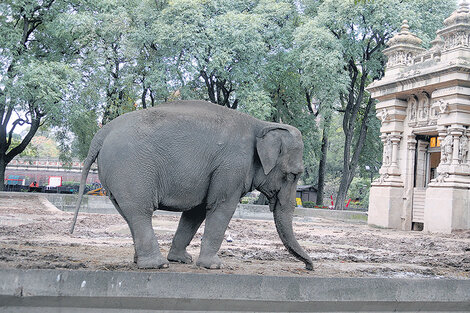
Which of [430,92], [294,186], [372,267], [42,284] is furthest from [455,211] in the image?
[42,284]

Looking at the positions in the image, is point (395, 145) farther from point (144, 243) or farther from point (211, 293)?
point (211, 293)

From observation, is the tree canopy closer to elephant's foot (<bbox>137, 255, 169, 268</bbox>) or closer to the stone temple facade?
Answer: the stone temple facade

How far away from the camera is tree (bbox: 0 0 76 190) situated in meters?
23.1

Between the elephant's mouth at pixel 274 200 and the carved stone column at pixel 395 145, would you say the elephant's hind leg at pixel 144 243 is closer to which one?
the elephant's mouth at pixel 274 200

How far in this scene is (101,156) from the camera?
6.45 metres

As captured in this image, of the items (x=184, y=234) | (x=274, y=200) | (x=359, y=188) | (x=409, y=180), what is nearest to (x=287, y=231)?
(x=274, y=200)

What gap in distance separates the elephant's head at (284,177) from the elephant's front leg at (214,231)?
0.62m

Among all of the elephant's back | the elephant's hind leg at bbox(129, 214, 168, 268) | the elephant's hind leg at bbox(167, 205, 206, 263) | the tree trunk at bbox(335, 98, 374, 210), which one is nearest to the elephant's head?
the elephant's back

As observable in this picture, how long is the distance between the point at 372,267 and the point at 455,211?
10.6m

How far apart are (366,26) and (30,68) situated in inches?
601

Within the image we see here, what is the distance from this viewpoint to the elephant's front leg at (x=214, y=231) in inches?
263

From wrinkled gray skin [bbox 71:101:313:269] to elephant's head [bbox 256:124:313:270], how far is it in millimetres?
12

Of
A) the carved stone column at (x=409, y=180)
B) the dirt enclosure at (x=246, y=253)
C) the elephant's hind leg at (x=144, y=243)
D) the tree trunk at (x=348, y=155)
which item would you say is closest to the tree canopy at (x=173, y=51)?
the tree trunk at (x=348, y=155)

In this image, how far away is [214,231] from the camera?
22.0 feet
